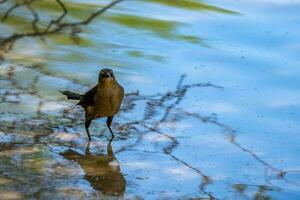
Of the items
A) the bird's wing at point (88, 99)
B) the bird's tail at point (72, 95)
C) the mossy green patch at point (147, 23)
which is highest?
the bird's wing at point (88, 99)

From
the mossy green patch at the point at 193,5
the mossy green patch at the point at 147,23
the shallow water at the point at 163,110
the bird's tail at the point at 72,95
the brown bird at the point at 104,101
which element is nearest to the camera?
the shallow water at the point at 163,110

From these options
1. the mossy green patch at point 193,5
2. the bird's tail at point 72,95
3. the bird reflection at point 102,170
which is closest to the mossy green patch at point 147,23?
the mossy green patch at point 193,5

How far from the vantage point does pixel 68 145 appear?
643 cm

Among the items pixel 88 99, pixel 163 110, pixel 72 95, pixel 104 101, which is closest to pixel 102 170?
pixel 104 101

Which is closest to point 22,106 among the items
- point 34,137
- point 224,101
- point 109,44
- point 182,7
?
point 34,137

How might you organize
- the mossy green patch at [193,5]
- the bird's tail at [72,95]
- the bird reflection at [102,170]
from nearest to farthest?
the bird reflection at [102,170] → the bird's tail at [72,95] → the mossy green patch at [193,5]

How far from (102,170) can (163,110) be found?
4.58 feet

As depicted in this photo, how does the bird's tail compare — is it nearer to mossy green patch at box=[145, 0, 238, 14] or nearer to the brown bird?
the brown bird

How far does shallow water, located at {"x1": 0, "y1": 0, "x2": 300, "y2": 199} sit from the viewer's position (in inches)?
227

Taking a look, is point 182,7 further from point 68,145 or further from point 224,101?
point 68,145

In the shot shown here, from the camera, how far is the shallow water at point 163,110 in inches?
227

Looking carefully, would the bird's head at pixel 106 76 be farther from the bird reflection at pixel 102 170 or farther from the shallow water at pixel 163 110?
the bird reflection at pixel 102 170

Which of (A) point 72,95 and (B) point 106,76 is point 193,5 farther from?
(B) point 106,76

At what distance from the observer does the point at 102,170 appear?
19.7ft
